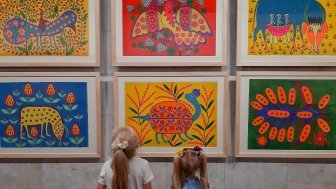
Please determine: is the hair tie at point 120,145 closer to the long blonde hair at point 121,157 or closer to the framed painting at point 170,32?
the long blonde hair at point 121,157

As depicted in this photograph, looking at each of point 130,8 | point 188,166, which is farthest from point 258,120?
point 130,8

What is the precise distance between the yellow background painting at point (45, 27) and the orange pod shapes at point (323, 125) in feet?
4.61

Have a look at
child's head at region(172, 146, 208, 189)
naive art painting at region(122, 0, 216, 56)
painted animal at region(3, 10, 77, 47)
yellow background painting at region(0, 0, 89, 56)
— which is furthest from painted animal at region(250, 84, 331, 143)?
painted animal at region(3, 10, 77, 47)

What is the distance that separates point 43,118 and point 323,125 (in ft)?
5.34

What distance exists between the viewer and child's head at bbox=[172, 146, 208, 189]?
1812 mm

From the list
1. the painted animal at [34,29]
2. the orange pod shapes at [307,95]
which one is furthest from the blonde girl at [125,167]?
the orange pod shapes at [307,95]

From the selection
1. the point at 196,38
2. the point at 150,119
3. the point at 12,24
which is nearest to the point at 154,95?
the point at 150,119

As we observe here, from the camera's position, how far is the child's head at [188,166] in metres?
1.81

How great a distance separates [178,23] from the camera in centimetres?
225

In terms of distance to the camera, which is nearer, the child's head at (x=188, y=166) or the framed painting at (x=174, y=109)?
the child's head at (x=188, y=166)

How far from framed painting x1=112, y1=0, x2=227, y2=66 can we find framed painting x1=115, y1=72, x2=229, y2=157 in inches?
3.6

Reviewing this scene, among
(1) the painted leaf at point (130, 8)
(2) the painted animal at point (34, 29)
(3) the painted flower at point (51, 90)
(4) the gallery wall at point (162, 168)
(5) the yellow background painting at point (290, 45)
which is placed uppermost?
(1) the painted leaf at point (130, 8)

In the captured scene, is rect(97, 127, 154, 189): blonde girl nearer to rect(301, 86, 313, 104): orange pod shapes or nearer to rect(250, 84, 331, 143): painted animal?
rect(250, 84, 331, 143): painted animal

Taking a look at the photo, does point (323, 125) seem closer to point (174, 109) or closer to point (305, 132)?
point (305, 132)
